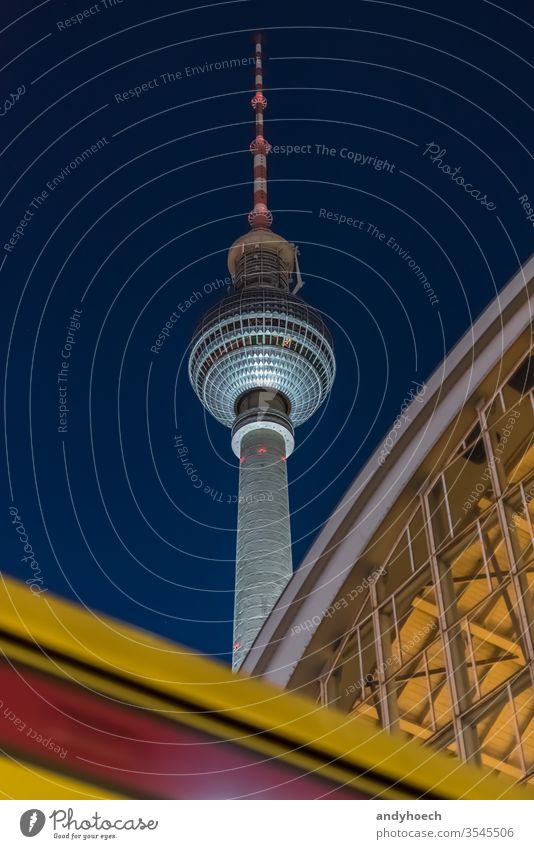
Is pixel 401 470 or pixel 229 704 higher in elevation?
pixel 401 470

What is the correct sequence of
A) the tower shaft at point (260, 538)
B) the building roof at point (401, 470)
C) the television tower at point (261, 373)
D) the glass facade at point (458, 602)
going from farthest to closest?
the television tower at point (261, 373)
the tower shaft at point (260, 538)
the building roof at point (401, 470)
the glass facade at point (458, 602)

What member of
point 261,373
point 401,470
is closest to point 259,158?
point 261,373

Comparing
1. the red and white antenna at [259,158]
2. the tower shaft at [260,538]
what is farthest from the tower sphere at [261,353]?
the red and white antenna at [259,158]

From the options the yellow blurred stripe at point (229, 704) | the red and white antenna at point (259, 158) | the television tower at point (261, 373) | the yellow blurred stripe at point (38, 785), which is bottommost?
the yellow blurred stripe at point (38, 785)

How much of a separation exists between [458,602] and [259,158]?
224ft

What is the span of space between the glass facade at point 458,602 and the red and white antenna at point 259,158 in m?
64.5

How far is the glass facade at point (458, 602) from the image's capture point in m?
15.5

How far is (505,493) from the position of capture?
1581cm

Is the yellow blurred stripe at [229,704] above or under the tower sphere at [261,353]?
under

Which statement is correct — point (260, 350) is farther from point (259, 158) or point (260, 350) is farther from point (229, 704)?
point (229, 704)

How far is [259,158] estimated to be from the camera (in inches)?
3167

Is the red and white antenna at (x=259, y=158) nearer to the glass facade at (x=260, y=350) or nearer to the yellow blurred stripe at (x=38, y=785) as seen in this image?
the glass facade at (x=260, y=350)
